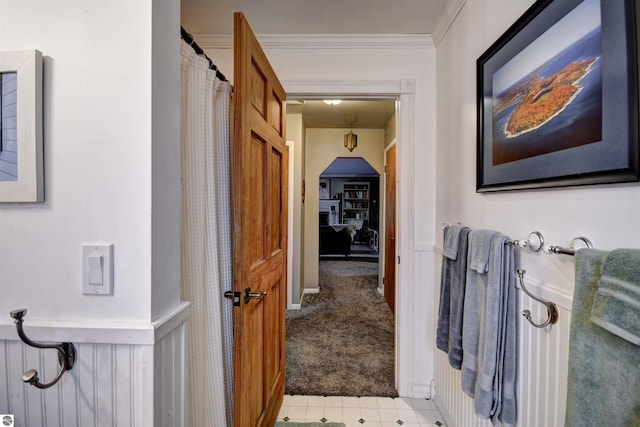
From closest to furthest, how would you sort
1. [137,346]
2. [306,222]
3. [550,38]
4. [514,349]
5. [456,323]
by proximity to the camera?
[137,346] → [550,38] → [514,349] → [456,323] → [306,222]

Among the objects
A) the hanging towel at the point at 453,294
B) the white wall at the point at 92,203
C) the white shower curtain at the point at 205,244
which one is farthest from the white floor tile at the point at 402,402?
the white wall at the point at 92,203

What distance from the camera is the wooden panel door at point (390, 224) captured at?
3727 mm

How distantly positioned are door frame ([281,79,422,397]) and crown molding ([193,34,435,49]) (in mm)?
242

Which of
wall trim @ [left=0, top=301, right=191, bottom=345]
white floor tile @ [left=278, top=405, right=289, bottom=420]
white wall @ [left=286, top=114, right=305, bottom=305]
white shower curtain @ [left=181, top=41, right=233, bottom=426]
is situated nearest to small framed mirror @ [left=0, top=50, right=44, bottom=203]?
wall trim @ [left=0, top=301, right=191, bottom=345]

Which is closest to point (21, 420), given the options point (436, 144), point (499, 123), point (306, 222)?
point (499, 123)

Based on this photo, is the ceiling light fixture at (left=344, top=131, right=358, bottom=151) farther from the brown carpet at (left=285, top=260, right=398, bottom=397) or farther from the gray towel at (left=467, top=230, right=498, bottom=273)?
Answer: the gray towel at (left=467, top=230, right=498, bottom=273)

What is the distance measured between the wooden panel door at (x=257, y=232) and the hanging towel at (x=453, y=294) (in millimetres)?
914

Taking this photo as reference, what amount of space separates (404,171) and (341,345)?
1.74 meters

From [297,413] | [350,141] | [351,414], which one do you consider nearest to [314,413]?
[297,413]

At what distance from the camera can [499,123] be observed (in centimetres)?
126

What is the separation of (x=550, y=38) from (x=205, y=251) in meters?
1.48

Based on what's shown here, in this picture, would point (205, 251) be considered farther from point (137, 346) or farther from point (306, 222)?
point (306, 222)

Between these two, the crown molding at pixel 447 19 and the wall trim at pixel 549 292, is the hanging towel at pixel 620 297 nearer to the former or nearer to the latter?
the wall trim at pixel 549 292

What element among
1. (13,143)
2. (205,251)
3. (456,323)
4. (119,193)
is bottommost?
(456,323)
